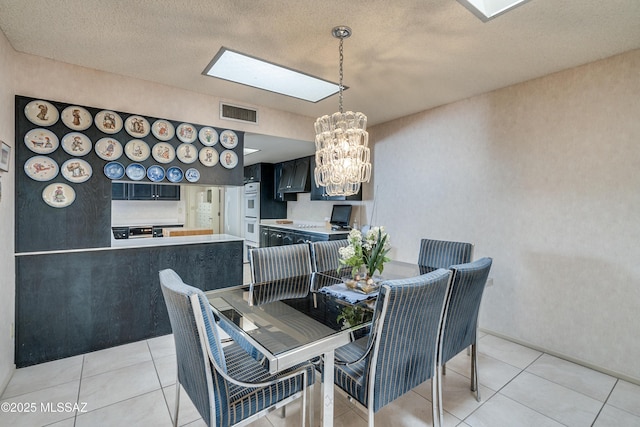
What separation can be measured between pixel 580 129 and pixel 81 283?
4.42 m

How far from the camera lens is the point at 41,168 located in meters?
2.34

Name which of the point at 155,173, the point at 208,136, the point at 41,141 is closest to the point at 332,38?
the point at 208,136

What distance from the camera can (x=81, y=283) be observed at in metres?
2.47

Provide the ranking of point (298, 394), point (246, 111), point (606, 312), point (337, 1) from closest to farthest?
1. point (298, 394)
2. point (337, 1)
3. point (606, 312)
4. point (246, 111)

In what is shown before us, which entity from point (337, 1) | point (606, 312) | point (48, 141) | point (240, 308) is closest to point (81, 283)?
point (48, 141)

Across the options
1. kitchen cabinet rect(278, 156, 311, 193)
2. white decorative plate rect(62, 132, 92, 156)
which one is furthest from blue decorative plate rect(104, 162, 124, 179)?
kitchen cabinet rect(278, 156, 311, 193)

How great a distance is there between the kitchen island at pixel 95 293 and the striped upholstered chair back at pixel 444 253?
2216mm

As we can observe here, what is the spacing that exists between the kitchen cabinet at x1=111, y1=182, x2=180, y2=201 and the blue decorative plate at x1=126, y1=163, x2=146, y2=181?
1.76 meters

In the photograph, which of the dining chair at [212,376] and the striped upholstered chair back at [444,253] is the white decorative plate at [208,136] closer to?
the dining chair at [212,376]

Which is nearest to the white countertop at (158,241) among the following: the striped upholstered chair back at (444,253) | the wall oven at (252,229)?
the striped upholstered chair back at (444,253)

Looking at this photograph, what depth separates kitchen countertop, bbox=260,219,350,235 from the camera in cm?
450

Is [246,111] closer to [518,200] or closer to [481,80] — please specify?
[481,80]

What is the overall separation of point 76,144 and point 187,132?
36.4 inches

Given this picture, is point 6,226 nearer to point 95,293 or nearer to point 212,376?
point 95,293
